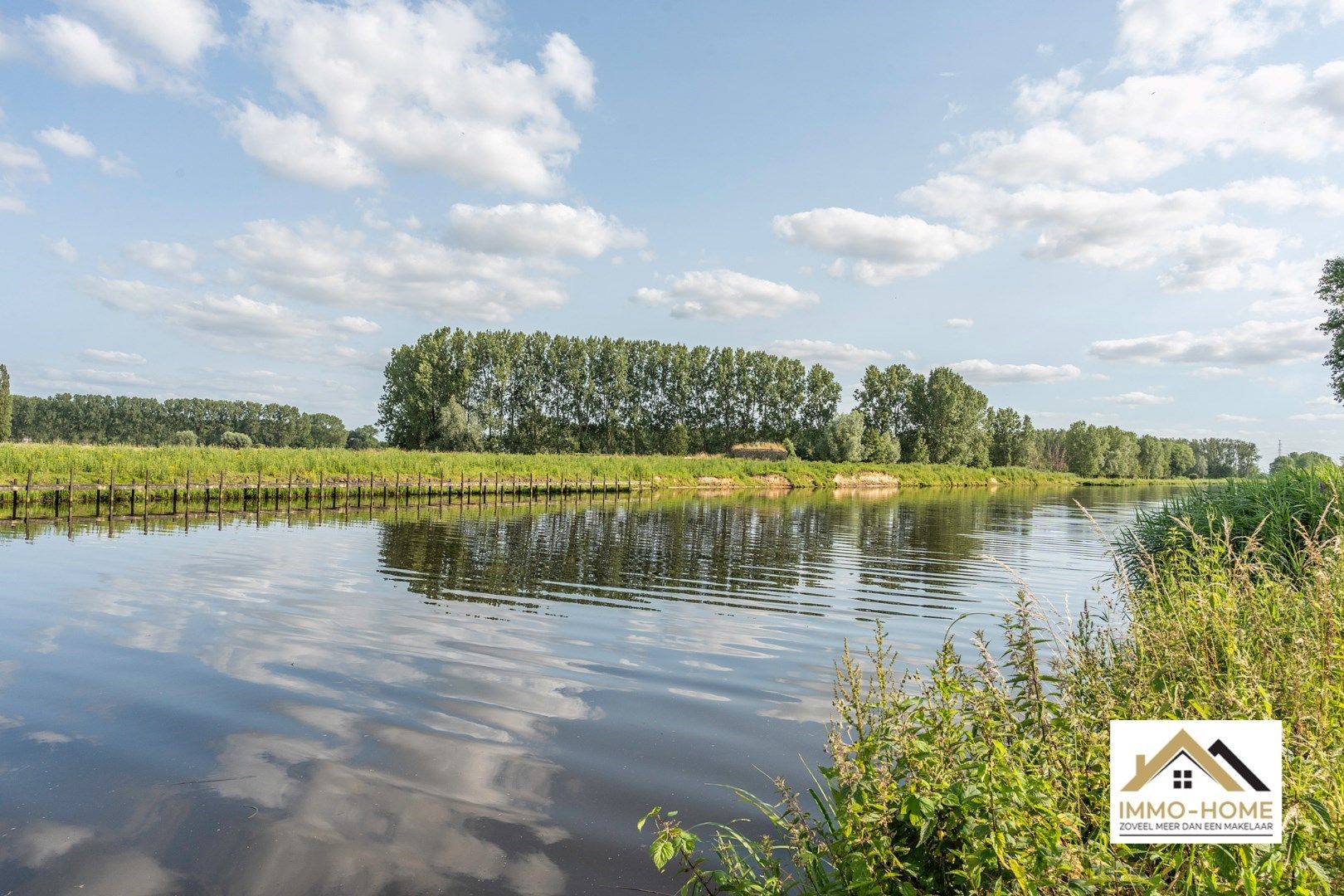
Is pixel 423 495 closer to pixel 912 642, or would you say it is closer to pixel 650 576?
pixel 650 576

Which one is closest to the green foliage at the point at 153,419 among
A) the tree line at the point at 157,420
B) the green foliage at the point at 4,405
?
the tree line at the point at 157,420

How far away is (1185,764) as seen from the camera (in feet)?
11.0

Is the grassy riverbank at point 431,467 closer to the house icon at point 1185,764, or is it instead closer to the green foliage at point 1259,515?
the green foliage at point 1259,515

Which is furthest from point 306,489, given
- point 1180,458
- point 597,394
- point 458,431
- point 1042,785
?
point 1180,458

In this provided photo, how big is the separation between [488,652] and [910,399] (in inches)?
3924

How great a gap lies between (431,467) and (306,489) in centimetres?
949

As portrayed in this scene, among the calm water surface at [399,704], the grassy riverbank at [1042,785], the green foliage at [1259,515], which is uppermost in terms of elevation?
the green foliage at [1259,515]

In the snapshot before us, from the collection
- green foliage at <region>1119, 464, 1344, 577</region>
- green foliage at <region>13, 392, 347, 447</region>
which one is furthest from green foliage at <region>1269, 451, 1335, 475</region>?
green foliage at <region>13, 392, 347, 447</region>

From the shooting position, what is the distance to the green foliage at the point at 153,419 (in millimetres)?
132375

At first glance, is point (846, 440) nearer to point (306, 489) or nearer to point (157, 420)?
point (306, 489)

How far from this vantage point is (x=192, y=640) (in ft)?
36.4

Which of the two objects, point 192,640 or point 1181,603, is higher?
point 1181,603

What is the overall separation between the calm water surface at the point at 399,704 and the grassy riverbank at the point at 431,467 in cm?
1694

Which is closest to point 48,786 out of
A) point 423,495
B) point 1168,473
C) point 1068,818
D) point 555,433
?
point 1068,818
